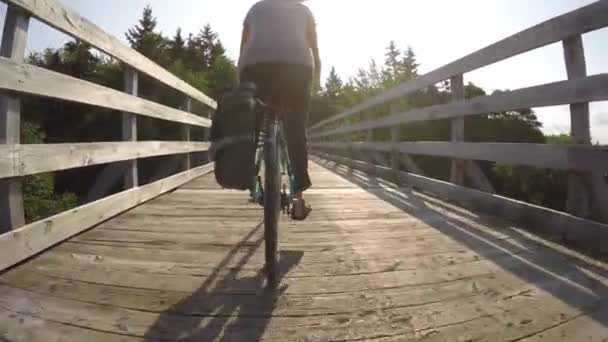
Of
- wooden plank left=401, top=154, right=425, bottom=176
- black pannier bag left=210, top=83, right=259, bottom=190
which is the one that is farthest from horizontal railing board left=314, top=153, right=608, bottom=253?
black pannier bag left=210, top=83, right=259, bottom=190

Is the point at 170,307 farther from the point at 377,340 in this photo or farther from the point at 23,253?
the point at 23,253

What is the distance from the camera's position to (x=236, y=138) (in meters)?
1.56

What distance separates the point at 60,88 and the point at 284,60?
49.6 inches

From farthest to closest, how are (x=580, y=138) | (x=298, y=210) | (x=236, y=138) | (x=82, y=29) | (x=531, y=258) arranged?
(x=298, y=210)
(x=82, y=29)
(x=580, y=138)
(x=531, y=258)
(x=236, y=138)

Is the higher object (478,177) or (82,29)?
(82,29)

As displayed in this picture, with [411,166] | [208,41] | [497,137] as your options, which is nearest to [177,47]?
[208,41]

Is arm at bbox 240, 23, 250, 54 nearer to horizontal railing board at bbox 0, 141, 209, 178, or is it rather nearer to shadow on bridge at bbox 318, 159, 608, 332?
horizontal railing board at bbox 0, 141, 209, 178

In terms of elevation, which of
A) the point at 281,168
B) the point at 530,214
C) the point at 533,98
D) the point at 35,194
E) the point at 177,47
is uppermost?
the point at 177,47

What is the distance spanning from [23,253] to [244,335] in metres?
1.30

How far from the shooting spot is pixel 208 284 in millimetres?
1596

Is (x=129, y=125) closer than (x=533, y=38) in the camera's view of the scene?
No

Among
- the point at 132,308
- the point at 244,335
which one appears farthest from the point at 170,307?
the point at 244,335

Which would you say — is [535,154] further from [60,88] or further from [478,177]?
[60,88]

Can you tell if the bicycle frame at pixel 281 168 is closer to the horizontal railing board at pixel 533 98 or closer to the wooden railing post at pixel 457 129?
the horizontal railing board at pixel 533 98
